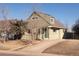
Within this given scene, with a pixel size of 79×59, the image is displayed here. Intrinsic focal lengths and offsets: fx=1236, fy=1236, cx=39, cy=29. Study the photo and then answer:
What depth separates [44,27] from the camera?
1672cm

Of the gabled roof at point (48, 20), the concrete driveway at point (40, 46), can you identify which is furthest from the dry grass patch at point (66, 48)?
the gabled roof at point (48, 20)

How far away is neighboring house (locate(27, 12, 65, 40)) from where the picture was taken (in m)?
16.7

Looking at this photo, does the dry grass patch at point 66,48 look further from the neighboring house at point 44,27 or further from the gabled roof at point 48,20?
the gabled roof at point 48,20

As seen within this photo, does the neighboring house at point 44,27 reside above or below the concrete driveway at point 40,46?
above

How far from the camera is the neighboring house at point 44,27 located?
16.7 metres

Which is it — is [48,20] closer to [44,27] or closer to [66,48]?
[44,27]

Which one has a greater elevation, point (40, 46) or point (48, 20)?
point (48, 20)

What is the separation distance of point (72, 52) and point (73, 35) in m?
0.23

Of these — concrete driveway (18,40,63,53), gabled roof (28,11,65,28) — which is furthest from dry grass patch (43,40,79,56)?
gabled roof (28,11,65,28)

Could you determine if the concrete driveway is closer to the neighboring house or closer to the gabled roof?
the neighboring house

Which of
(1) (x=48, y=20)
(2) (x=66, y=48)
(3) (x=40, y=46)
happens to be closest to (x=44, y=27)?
(1) (x=48, y=20)

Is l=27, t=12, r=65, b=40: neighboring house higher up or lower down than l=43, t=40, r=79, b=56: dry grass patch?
higher up

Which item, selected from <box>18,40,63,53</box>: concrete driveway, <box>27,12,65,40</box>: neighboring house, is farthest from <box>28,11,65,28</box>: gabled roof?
<box>18,40,63,53</box>: concrete driveway

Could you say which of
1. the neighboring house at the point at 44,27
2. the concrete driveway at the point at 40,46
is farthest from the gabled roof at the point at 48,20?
the concrete driveway at the point at 40,46
